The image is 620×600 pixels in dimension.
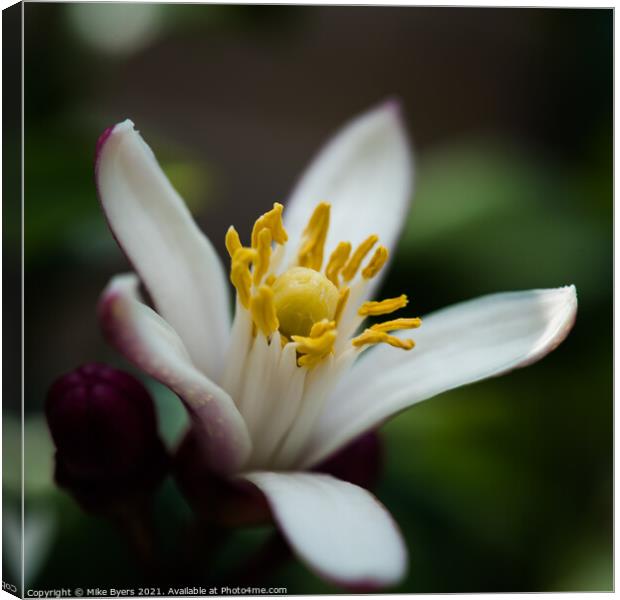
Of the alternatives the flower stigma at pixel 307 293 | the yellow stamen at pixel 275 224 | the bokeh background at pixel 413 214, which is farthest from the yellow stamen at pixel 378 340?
the bokeh background at pixel 413 214

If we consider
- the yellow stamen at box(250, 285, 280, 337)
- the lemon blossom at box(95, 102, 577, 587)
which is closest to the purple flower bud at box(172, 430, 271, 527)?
the lemon blossom at box(95, 102, 577, 587)

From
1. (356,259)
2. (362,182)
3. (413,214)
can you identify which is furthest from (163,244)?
(413,214)

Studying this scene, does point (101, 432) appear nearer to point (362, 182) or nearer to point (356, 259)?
point (356, 259)

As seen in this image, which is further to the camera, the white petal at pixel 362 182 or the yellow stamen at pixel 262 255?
the white petal at pixel 362 182

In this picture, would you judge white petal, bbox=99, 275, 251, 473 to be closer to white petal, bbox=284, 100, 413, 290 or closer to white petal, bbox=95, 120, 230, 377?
white petal, bbox=95, 120, 230, 377

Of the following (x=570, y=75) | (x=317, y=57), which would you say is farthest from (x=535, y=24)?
(x=317, y=57)

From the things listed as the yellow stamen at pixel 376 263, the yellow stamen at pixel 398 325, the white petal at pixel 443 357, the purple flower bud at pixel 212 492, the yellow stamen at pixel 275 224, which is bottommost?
the purple flower bud at pixel 212 492

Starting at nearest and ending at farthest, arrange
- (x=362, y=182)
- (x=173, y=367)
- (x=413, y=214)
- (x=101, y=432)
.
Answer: (x=173, y=367) < (x=101, y=432) < (x=362, y=182) < (x=413, y=214)

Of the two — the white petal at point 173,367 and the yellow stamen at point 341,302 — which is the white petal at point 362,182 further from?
the white petal at point 173,367
